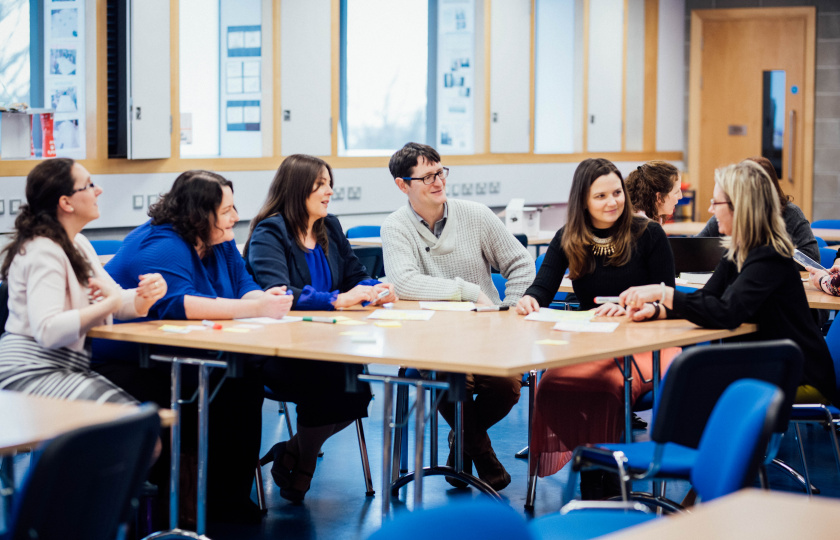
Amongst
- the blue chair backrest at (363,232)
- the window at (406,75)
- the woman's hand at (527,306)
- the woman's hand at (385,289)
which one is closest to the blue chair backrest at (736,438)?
the woman's hand at (527,306)

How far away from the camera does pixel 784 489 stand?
12.5 ft

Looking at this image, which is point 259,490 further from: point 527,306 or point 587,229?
point 587,229

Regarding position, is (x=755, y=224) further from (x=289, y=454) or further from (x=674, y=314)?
(x=289, y=454)

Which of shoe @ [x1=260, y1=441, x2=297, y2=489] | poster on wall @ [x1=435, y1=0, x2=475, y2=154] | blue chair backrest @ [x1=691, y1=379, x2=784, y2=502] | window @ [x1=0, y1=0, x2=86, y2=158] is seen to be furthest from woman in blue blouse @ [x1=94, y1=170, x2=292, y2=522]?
poster on wall @ [x1=435, y1=0, x2=475, y2=154]

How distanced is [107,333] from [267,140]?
431 cm

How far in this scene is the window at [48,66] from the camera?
18.9ft

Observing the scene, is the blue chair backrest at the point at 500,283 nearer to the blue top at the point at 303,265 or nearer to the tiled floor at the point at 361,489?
the blue top at the point at 303,265

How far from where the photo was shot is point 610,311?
3.42 metres

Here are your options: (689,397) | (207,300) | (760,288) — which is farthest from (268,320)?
(760,288)

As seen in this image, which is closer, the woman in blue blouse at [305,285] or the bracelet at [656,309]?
the bracelet at [656,309]

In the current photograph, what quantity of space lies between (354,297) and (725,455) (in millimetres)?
1862

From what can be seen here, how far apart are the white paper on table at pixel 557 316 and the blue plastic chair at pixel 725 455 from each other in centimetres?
112

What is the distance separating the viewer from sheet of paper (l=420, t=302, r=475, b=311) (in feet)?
12.0

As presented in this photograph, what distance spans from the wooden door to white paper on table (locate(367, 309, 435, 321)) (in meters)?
7.78
